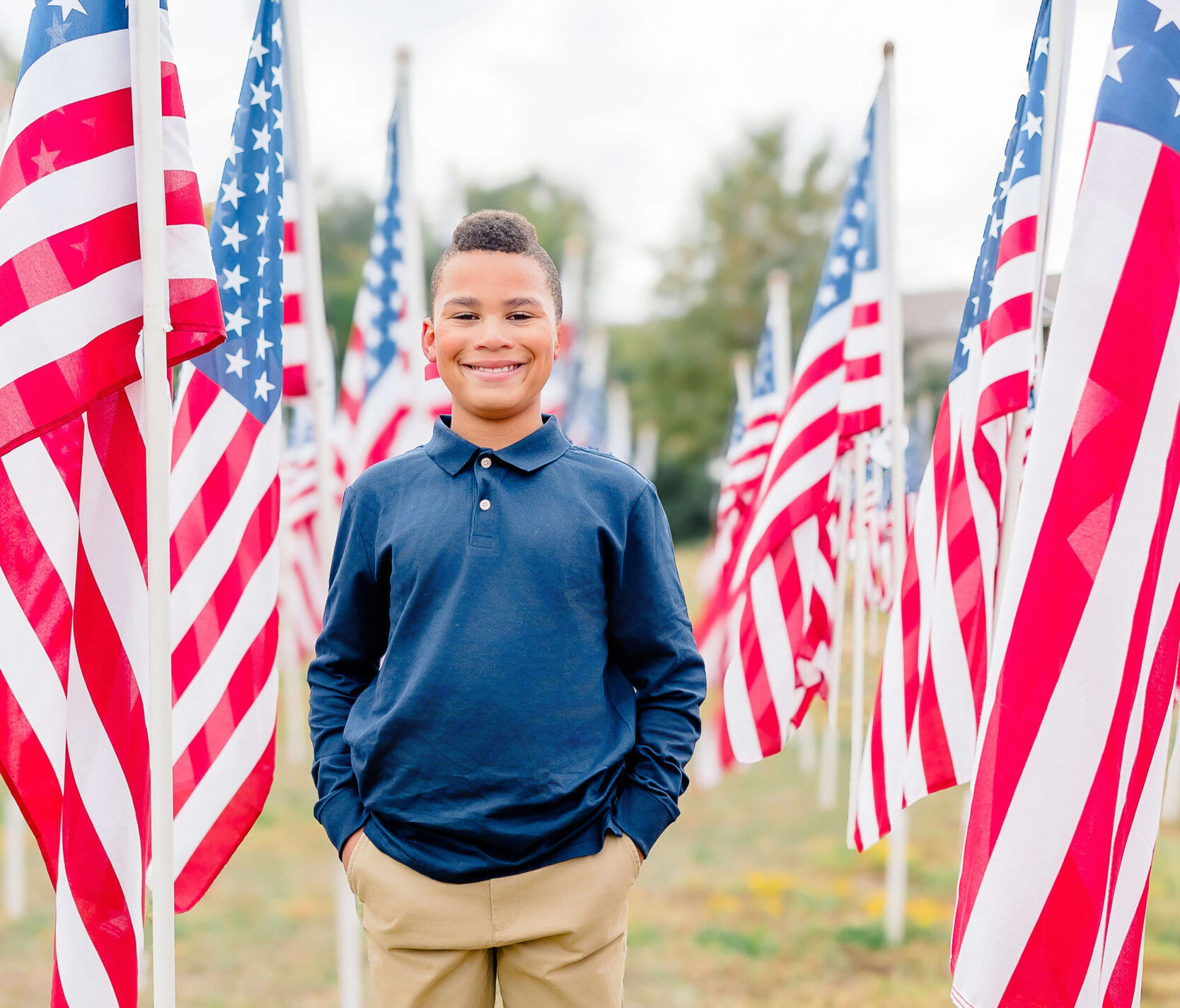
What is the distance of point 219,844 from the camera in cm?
297

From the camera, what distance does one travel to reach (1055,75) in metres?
2.92

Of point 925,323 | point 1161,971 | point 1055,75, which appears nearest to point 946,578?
point 1055,75

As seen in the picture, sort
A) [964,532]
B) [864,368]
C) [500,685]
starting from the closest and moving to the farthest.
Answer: [500,685] → [964,532] → [864,368]

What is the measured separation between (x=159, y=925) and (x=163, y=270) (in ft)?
4.35

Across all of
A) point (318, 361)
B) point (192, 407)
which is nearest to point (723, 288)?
point (318, 361)

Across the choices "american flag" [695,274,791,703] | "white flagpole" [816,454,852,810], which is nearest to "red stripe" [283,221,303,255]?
"white flagpole" [816,454,852,810]

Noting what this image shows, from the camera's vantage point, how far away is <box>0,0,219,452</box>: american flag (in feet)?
6.84

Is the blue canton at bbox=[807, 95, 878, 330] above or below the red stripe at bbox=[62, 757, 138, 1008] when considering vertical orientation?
above

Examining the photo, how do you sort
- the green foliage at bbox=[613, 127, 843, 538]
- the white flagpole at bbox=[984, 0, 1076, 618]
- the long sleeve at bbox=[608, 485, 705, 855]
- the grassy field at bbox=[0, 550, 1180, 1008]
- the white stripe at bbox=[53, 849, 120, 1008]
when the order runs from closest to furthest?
the long sleeve at bbox=[608, 485, 705, 855] < the white stripe at bbox=[53, 849, 120, 1008] < the white flagpole at bbox=[984, 0, 1076, 618] < the grassy field at bbox=[0, 550, 1180, 1008] < the green foliage at bbox=[613, 127, 843, 538]

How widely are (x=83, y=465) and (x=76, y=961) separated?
40.9 inches

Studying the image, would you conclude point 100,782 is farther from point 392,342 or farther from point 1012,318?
point 392,342

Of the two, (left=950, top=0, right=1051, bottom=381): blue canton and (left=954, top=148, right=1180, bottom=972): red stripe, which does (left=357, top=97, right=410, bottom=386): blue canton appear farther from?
(left=954, top=148, right=1180, bottom=972): red stripe

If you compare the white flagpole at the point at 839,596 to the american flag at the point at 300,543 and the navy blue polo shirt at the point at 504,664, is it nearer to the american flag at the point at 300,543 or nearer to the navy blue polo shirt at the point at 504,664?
the navy blue polo shirt at the point at 504,664

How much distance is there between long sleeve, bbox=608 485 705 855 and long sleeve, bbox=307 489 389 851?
0.48 meters
